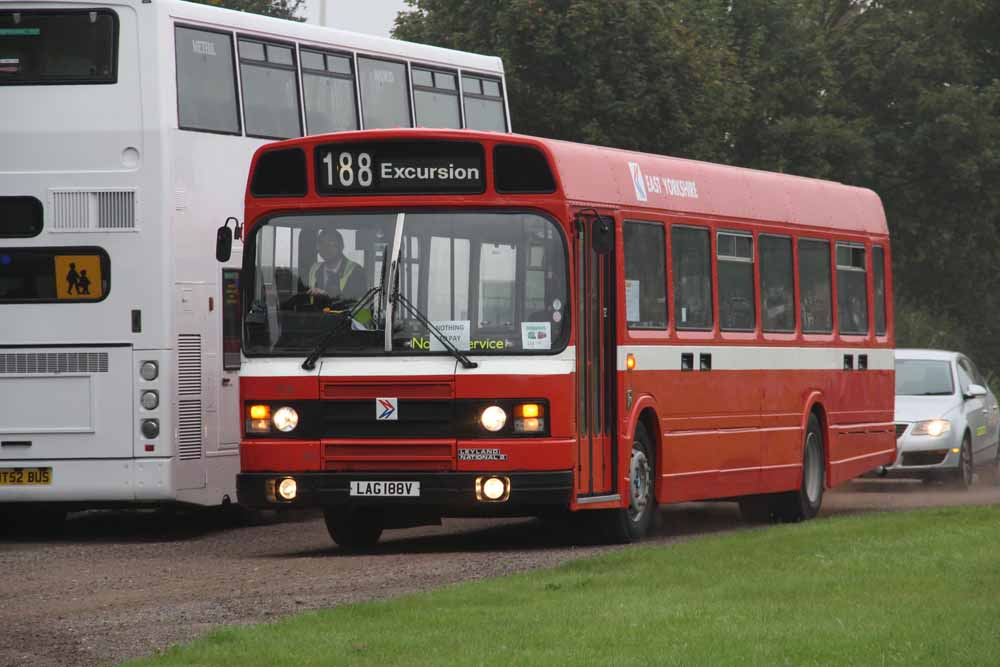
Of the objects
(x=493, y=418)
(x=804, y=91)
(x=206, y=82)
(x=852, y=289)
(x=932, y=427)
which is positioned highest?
(x=804, y=91)

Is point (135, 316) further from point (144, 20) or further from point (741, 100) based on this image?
point (741, 100)

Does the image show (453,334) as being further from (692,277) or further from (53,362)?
(53,362)

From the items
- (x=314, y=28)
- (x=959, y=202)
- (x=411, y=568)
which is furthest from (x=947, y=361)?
(x=959, y=202)

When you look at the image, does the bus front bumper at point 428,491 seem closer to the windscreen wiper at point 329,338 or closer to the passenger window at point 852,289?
the windscreen wiper at point 329,338

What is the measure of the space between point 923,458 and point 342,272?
11.5m

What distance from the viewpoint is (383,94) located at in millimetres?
22047

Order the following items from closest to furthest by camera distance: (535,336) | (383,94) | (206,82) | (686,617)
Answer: (686,617) < (535,336) < (206,82) < (383,94)

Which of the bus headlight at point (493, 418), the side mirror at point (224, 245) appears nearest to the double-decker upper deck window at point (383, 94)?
the side mirror at point (224, 245)

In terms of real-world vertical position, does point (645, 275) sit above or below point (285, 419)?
above

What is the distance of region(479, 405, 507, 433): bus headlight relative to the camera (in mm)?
15891

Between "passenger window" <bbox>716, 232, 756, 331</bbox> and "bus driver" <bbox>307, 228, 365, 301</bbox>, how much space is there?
3.96 metres

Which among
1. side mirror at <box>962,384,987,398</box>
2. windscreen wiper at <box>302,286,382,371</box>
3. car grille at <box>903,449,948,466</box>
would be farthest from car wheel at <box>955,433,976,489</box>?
windscreen wiper at <box>302,286,382,371</box>

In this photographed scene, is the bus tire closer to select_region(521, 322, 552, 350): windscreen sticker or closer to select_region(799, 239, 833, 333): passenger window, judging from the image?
select_region(521, 322, 552, 350): windscreen sticker

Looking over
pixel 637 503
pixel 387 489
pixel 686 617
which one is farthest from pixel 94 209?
pixel 686 617
